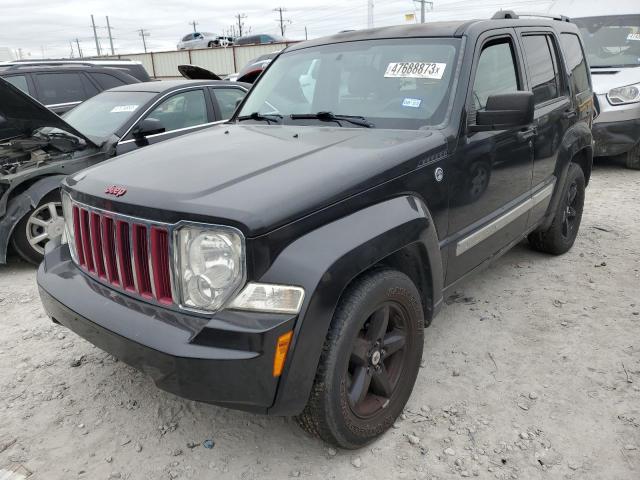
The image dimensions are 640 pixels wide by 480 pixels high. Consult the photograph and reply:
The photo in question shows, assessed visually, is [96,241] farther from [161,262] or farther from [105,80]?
[105,80]


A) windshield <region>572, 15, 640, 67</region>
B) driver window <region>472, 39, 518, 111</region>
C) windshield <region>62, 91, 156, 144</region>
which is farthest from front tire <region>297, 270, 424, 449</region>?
windshield <region>572, 15, 640, 67</region>

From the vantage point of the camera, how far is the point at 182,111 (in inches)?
228

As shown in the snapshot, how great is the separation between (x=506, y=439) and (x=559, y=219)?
2.44 m

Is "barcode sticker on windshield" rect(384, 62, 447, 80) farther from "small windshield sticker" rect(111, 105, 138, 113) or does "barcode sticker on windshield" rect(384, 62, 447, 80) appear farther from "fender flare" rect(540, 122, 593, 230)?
"small windshield sticker" rect(111, 105, 138, 113)

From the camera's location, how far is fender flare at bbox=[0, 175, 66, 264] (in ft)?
14.4

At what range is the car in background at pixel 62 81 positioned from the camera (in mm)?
7344

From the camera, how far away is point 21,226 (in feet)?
14.8

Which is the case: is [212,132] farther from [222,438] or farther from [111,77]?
[111,77]

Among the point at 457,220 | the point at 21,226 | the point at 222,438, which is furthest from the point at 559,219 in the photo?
the point at 21,226

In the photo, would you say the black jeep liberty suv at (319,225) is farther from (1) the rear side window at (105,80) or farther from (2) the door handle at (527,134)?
(1) the rear side window at (105,80)

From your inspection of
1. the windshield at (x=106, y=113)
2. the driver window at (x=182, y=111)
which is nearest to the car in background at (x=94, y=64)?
the windshield at (x=106, y=113)

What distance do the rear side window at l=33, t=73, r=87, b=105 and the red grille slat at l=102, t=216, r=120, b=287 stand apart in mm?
6260

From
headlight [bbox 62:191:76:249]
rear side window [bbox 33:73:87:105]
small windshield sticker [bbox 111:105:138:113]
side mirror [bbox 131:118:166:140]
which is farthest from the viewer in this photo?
rear side window [bbox 33:73:87:105]

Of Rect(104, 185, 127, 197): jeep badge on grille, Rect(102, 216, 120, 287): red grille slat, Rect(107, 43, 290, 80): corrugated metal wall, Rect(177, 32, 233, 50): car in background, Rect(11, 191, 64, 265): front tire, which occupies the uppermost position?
Rect(177, 32, 233, 50): car in background
